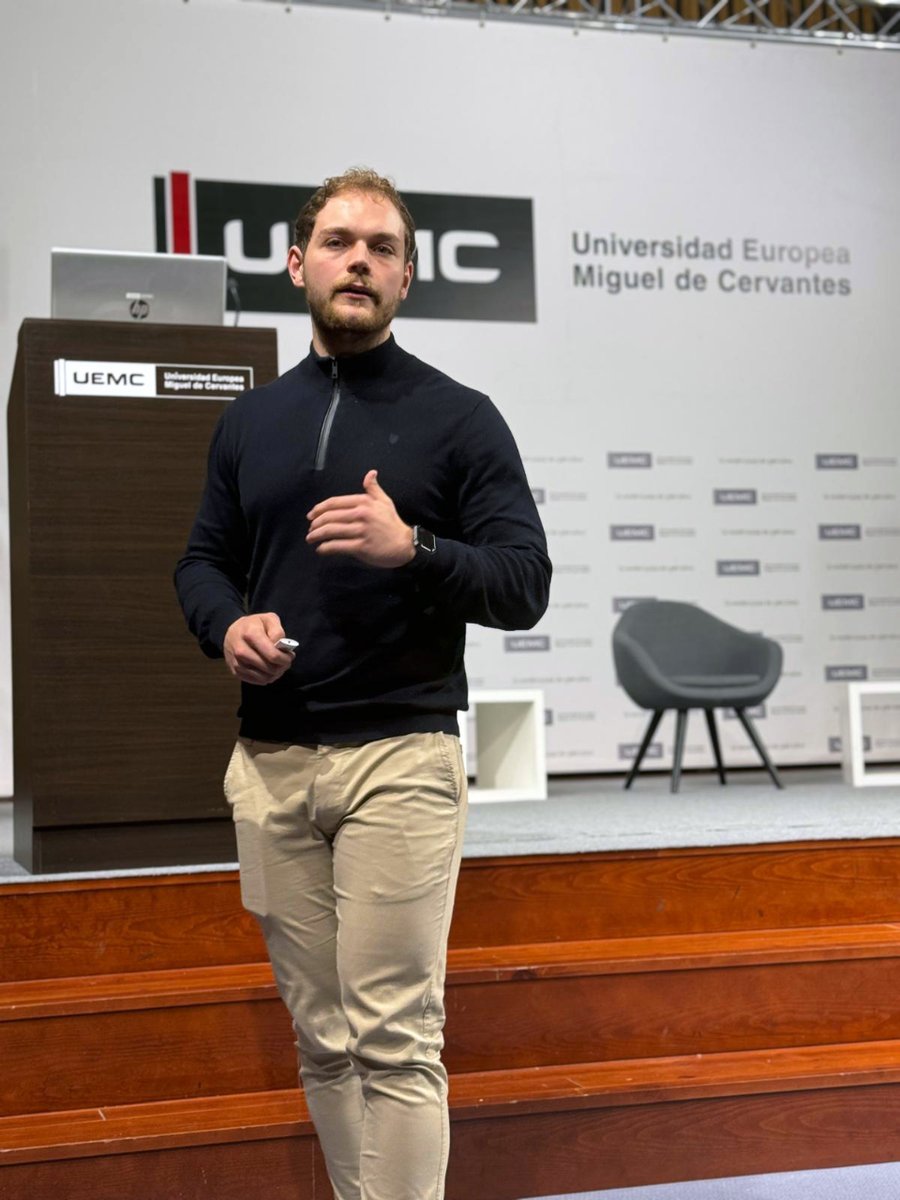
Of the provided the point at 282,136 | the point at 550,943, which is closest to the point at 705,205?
the point at 282,136

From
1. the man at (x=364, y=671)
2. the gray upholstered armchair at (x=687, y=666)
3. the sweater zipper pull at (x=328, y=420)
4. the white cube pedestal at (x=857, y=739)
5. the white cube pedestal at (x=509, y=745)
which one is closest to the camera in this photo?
the man at (x=364, y=671)

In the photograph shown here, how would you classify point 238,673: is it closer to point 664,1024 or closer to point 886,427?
point 664,1024

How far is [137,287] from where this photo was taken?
328 cm

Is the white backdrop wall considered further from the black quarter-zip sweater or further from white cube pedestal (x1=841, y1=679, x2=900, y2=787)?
the black quarter-zip sweater

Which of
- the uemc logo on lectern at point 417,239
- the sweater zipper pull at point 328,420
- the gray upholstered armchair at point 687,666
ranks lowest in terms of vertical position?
the gray upholstered armchair at point 687,666

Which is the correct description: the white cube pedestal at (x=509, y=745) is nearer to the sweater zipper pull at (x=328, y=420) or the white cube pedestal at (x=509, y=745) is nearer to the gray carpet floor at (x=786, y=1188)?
the gray carpet floor at (x=786, y=1188)

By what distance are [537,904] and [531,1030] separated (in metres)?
0.29

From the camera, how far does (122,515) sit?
10.1 feet

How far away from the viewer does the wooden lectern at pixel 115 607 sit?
2.98m

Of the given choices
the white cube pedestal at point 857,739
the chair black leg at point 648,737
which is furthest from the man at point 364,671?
the white cube pedestal at point 857,739

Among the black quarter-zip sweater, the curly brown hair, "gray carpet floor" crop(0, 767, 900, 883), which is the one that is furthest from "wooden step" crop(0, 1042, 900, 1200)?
the curly brown hair

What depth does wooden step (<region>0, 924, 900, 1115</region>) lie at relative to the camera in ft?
8.39

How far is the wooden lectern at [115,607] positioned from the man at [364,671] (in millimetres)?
1078

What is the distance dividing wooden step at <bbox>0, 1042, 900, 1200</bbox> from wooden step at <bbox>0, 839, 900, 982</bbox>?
0.32 metres
